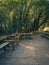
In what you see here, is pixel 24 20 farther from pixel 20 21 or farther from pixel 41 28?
pixel 41 28

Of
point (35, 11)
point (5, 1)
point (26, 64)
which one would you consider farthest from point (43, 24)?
point (26, 64)

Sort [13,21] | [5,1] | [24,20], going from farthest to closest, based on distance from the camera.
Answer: [24,20] → [13,21] → [5,1]

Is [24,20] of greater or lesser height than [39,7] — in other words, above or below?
below

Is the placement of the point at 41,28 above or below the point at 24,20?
below

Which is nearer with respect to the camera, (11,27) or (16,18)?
(11,27)

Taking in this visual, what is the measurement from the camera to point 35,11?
31.2 meters

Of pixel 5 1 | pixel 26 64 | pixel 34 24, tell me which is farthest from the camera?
pixel 34 24

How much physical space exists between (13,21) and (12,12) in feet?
4.59

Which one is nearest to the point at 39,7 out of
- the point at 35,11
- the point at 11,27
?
the point at 35,11

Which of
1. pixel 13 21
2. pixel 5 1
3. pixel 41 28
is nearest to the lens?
pixel 5 1

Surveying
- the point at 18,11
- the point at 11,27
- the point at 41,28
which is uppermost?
the point at 18,11

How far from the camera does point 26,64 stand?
7957mm

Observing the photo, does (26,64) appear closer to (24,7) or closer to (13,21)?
(13,21)

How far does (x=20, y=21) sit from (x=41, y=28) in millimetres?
7759
